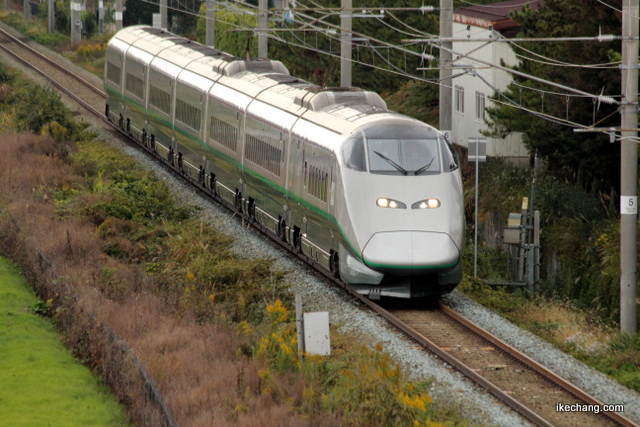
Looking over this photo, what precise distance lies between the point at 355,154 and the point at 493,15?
18.0 metres

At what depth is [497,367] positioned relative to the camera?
13375 mm

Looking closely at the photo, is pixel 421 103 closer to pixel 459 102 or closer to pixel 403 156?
pixel 459 102

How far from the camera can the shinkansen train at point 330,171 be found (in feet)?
50.9

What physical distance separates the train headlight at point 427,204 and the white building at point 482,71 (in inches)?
513

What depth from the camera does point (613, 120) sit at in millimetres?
22578

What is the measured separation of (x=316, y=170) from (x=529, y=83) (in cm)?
844

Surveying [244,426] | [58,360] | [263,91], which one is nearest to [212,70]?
[263,91]

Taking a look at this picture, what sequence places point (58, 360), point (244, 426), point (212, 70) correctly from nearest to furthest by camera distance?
1. point (244, 426)
2. point (58, 360)
3. point (212, 70)

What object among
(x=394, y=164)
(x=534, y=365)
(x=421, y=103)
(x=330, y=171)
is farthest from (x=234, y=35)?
(x=534, y=365)

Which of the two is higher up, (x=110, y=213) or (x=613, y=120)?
(x=613, y=120)

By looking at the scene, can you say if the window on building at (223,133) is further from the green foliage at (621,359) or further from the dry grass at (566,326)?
the green foliage at (621,359)

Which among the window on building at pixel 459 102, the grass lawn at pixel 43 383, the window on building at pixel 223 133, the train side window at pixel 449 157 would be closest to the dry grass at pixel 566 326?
the train side window at pixel 449 157

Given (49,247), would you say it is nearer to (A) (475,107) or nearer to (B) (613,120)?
(B) (613,120)

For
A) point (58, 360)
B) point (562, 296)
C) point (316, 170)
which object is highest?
point (316, 170)
